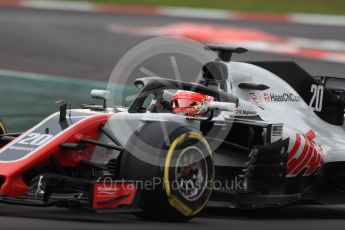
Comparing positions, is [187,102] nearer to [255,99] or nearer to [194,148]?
[255,99]

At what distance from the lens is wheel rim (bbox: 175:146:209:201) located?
26.6 ft

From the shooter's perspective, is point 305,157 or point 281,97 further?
point 281,97

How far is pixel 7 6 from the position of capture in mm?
26875

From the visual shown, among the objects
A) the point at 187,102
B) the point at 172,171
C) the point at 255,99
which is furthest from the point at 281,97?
the point at 172,171

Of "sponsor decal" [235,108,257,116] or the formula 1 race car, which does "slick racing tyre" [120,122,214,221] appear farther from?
"sponsor decal" [235,108,257,116]

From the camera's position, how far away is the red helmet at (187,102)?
30.3ft

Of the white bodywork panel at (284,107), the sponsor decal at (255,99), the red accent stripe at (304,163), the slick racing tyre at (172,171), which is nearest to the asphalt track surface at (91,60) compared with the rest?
the slick racing tyre at (172,171)

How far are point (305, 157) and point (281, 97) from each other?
0.79 meters

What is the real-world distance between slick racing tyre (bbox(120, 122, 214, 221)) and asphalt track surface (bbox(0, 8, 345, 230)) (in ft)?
0.49

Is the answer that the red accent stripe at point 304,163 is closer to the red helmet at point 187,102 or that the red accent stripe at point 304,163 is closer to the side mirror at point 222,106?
the red helmet at point 187,102

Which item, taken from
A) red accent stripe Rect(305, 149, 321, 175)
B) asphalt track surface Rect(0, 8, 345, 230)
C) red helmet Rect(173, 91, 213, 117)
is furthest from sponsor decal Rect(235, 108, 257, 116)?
asphalt track surface Rect(0, 8, 345, 230)

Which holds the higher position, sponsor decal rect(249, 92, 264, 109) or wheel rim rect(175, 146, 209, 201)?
sponsor decal rect(249, 92, 264, 109)

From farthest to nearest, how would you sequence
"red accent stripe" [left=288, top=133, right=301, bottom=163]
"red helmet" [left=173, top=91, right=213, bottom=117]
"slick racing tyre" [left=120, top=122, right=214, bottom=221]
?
"red accent stripe" [left=288, top=133, right=301, bottom=163], "red helmet" [left=173, top=91, right=213, bottom=117], "slick racing tyre" [left=120, top=122, right=214, bottom=221]

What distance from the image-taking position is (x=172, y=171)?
7996mm
